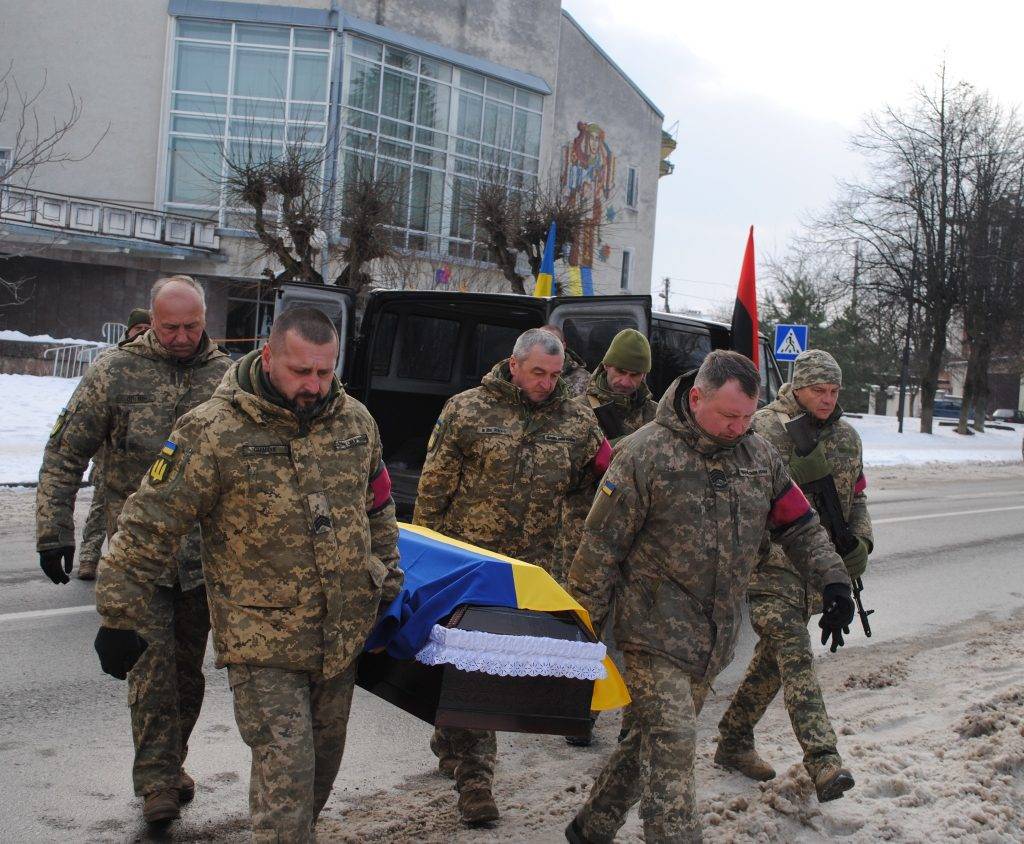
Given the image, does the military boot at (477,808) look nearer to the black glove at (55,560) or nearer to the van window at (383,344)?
the black glove at (55,560)

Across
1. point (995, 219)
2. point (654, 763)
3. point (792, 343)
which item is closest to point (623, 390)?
point (654, 763)

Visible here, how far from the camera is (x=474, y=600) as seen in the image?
12.2 ft

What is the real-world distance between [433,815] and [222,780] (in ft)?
3.09

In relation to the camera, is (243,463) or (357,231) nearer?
(243,463)

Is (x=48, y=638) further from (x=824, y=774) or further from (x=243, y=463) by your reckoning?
(x=824, y=774)

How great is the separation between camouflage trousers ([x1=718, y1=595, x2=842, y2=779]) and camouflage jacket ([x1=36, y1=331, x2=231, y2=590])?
2602 millimetres

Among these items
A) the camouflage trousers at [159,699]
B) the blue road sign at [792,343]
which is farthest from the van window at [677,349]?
the blue road sign at [792,343]

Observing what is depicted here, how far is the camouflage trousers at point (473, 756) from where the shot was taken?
4.36 m

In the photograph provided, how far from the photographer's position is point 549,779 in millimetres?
4918

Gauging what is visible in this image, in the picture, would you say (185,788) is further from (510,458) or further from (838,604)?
(838,604)

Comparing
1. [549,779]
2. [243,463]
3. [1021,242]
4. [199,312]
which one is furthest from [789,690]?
[1021,242]

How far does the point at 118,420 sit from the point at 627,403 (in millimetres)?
2979

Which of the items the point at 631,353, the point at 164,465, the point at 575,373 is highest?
the point at 631,353

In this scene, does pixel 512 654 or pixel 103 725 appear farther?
pixel 103 725
